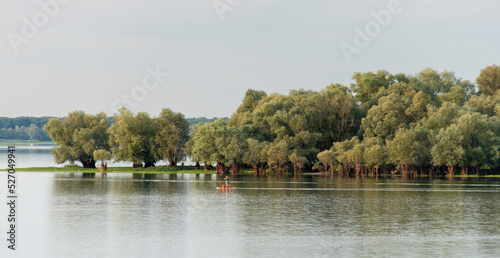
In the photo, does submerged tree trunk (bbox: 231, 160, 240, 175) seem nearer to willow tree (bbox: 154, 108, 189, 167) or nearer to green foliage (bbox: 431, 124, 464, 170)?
willow tree (bbox: 154, 108, 189, 167)

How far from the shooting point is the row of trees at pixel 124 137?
12650 cm

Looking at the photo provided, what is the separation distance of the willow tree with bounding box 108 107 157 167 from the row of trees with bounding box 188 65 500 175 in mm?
10027

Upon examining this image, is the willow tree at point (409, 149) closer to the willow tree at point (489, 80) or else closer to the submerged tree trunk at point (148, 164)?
the willow tree at point (489, 80)

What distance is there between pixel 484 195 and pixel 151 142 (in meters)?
73.6

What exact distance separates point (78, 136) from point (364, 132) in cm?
6039

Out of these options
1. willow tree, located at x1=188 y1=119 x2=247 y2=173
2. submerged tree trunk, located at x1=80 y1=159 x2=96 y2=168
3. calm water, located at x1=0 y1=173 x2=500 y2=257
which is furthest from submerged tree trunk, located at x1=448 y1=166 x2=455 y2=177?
submerged tree trunk, located at x1=80 y1=159 x2=96 y2=168

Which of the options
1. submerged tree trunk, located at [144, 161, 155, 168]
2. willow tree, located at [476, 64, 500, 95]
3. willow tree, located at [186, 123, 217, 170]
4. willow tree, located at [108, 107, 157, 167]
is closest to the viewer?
willow tree, located at [186, 123, 217, 170]

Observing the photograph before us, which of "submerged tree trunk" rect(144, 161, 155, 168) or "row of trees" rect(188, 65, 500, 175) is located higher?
"row of trees" rect(188, 65, 500, 175)

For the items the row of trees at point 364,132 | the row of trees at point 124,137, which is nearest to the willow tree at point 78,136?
the row of trees at point 124,137

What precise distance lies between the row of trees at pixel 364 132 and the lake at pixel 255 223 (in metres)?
32.4

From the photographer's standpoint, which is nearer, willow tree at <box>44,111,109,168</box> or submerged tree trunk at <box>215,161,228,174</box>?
submerged tree trunk at <box>215,161,228,174</box>

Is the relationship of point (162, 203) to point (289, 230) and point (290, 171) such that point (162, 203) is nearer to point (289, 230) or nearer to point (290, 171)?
point (289, 230)

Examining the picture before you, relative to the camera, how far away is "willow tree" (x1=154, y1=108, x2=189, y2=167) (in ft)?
415

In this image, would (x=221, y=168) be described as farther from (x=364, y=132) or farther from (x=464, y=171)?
(x=464, y=171)
